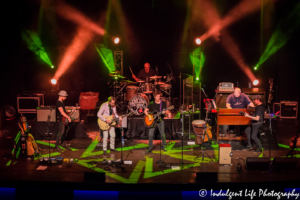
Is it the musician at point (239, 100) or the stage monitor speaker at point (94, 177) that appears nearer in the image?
the stage monitor speaker at point (94, 177)

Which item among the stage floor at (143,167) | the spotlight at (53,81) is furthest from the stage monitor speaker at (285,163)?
the spotlight at (53,81)

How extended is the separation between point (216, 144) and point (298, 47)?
6.96m

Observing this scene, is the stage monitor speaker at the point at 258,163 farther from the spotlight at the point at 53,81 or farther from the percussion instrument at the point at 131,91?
the spotlight at the point at 53,81

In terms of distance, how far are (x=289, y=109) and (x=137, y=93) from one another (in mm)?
6930

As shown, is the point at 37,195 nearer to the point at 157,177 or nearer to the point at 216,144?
the point at 157,177

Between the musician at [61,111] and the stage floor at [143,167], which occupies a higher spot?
the musician at [61,111]

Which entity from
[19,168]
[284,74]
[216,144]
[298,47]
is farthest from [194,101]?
[19,168]

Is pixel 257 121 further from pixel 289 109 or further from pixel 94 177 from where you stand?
pixel 94 177

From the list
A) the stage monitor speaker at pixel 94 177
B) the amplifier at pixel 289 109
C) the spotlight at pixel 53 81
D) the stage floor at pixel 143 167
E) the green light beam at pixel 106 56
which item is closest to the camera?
the stage monitor speaker at pixel 94 177

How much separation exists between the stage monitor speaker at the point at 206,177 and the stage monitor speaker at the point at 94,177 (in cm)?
206

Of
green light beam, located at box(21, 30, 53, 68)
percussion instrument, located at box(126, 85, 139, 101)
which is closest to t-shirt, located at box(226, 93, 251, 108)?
percussion instrument, located at box(126, 85, 139, 101)

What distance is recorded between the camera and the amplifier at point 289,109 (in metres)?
11.8

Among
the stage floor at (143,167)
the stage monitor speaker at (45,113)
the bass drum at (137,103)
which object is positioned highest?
the bass drum at (137,103)

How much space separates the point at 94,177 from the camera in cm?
563
